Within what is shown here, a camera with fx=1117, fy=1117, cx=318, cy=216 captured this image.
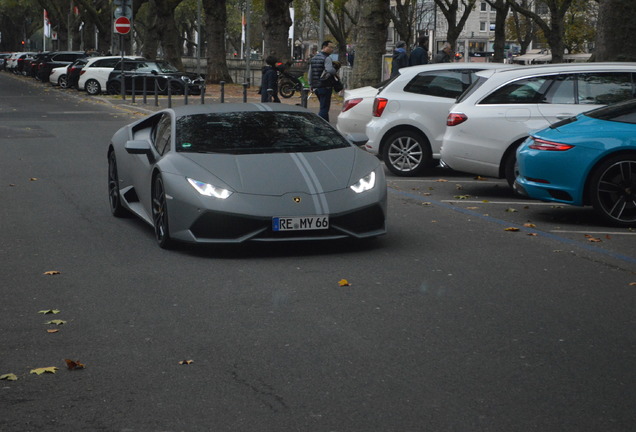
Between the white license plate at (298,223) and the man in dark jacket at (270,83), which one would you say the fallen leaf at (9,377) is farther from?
the man in dark jacket at (270,83)

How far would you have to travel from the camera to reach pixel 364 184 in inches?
371

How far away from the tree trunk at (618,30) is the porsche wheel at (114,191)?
11.8 meters

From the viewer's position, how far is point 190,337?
254 inches

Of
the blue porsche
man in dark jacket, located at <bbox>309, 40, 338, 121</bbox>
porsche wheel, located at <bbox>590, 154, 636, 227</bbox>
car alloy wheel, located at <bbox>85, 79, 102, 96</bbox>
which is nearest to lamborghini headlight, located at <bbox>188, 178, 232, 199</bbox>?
the blue porsche

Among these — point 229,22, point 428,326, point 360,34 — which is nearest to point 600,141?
point 428,326

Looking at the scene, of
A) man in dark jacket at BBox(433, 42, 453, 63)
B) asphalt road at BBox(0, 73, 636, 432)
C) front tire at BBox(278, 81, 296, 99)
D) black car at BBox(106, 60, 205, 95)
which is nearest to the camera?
asphalt road at BBox(0, 73, 636, 432)

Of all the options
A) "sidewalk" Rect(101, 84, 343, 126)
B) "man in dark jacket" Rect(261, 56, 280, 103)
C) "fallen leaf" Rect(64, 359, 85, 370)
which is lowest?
"fallen leaf" Rect(64, 359, 85, 370)

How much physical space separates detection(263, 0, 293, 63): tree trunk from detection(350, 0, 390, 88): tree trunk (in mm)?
12780

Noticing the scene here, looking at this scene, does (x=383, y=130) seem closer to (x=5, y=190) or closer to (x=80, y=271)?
(x=5, y=190)

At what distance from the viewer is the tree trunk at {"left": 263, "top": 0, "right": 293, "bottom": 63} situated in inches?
1718

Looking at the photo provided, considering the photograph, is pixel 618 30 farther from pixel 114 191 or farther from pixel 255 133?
pixel 255 133

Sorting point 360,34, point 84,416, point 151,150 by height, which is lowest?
point 84,416

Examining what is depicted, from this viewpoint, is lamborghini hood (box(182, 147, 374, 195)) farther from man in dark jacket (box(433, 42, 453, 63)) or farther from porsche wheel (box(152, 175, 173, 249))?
man in dark jacket (box(433, 42, 453, 63))

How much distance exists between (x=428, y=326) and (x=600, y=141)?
16.3 ft
